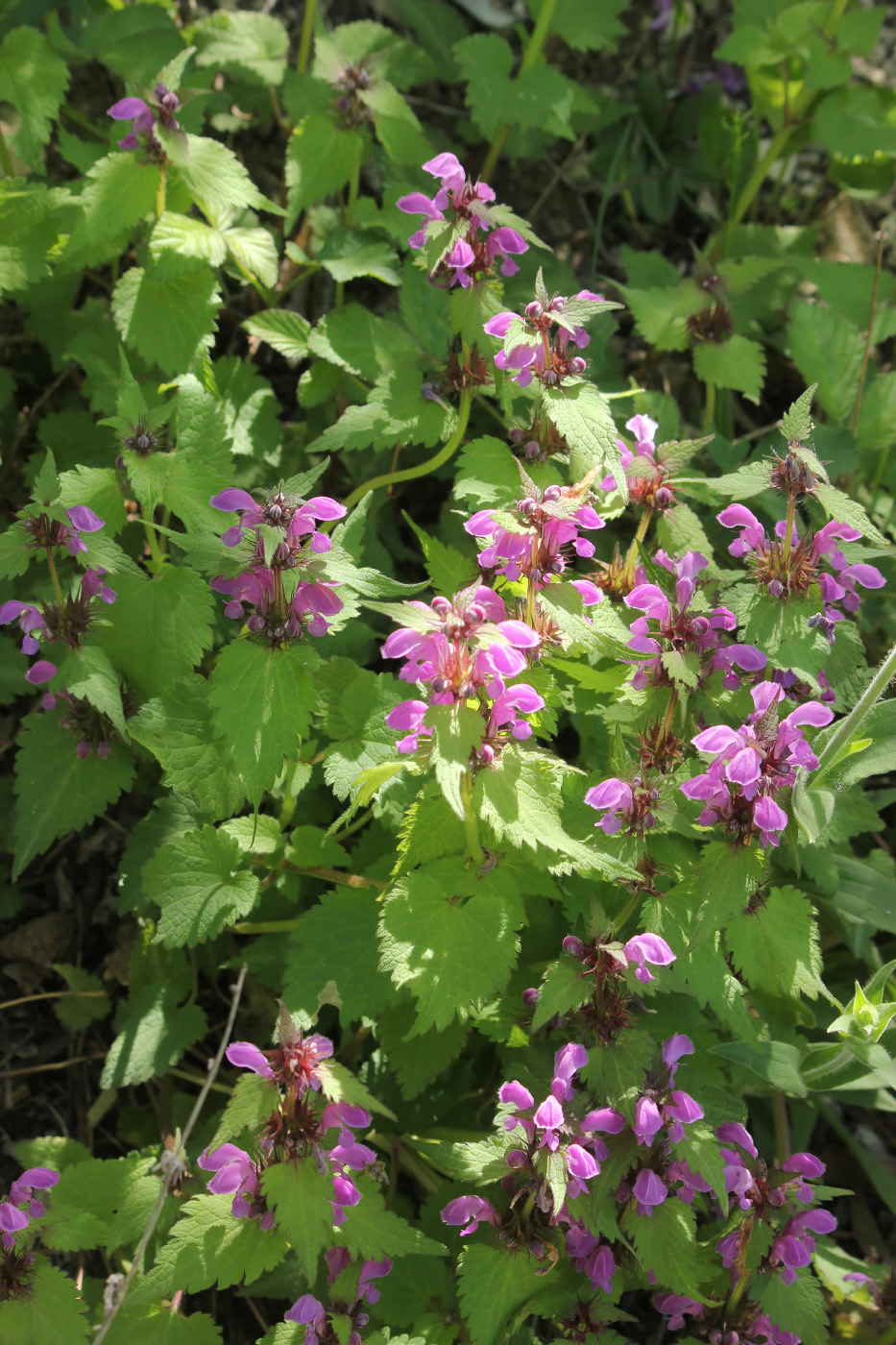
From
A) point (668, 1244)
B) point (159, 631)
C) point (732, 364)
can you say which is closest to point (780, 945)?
point (668, 1244)

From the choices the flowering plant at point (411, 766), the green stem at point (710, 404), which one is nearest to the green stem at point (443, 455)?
the flowering plant at point (411, 766)

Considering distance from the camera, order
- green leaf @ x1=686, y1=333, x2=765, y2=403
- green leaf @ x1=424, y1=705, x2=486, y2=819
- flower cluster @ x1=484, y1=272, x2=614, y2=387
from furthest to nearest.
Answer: green leaf @ x1=686, y1=333, x2=765, y2=403, flower cluster @ x1=484, y1=272, x2=614, y2=387, green leaf @ x1=424, y1=705, x2=486, y2=819

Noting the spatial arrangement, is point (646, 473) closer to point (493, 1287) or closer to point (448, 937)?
point (448, 937)

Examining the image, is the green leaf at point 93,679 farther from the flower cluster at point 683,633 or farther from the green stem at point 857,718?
the green stem at point 857,718

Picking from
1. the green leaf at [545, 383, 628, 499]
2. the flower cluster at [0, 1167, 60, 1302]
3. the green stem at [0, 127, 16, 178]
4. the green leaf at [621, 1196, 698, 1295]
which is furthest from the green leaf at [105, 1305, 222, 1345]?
the green stem at [0, 127, 16, 178]

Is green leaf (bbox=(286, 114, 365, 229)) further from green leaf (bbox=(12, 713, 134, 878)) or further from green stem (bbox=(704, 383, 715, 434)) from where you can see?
green leaf (bbox=(12, 713, 134, 878))

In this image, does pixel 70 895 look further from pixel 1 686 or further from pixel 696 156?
pixel 696 156

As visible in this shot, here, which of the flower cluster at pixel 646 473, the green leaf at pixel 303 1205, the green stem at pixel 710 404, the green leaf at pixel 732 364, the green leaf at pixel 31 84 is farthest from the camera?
the green stem at pixel 710 404
